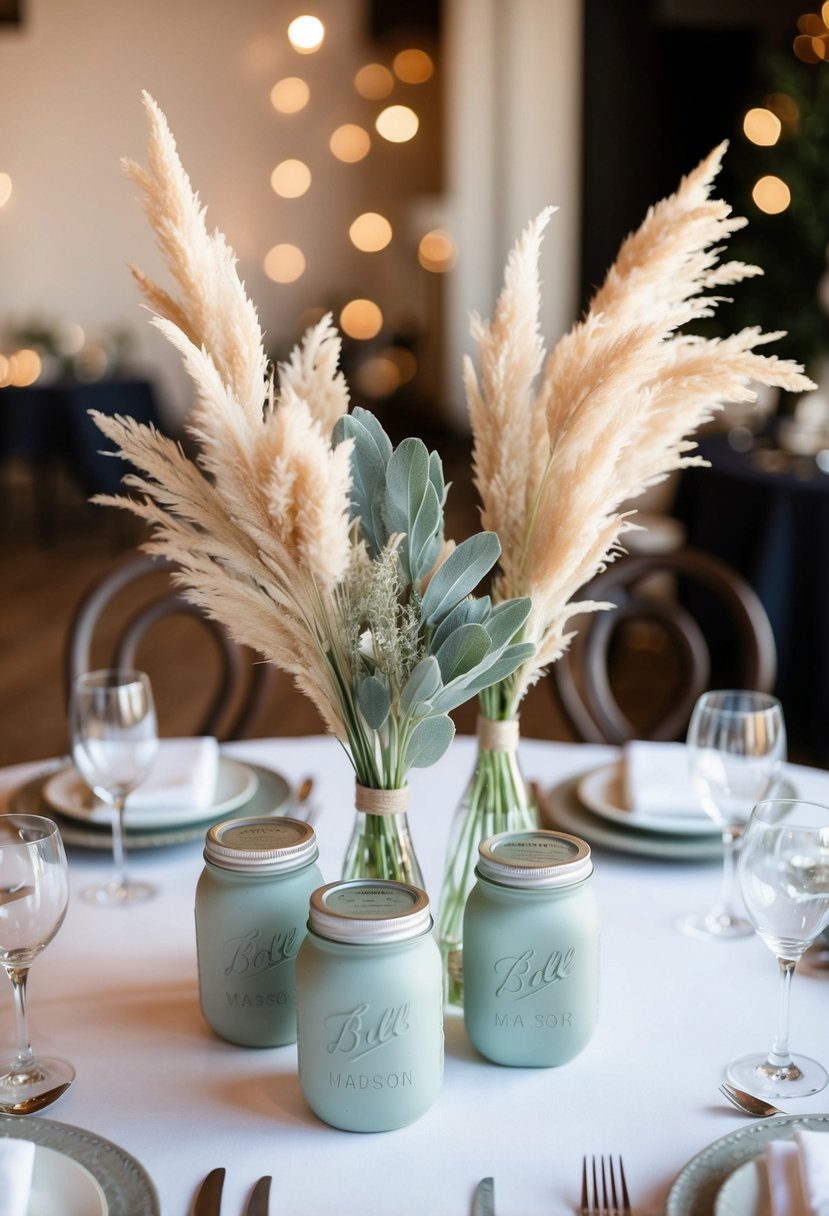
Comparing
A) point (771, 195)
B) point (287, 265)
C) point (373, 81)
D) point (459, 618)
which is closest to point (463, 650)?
point (459, 618)

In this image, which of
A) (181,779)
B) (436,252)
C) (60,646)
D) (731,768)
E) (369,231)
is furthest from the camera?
(369,231)

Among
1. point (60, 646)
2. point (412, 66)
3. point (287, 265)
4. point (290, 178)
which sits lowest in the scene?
point (60, 646)

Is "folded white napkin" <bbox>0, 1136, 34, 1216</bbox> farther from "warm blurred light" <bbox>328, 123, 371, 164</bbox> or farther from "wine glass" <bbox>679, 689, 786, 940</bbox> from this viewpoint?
"warm blurred light" <bbox>328, 123, 371, 164</bbox>

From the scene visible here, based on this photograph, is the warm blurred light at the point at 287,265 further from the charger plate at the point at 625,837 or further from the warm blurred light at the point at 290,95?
the charger plate at the point at 625,837

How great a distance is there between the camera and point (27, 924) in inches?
33.9

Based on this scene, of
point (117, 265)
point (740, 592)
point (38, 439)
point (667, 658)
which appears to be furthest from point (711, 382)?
point (117, 265)

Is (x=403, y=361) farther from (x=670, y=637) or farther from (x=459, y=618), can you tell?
(x=459, y=618)

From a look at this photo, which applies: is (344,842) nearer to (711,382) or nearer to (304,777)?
(304,777)

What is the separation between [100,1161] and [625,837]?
2.14ft

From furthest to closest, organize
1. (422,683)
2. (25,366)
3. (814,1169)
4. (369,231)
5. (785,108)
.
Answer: (369,231), (25,366), (785,108), (422,683), (814,1169)

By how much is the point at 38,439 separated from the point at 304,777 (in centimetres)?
588

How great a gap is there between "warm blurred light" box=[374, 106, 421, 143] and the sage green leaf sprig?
943cm

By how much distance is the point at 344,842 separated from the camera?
129cm

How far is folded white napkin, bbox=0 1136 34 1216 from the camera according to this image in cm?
71
